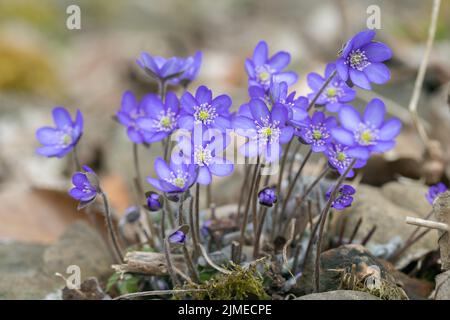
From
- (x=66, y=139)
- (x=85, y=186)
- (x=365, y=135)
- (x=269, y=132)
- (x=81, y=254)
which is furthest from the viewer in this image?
(x=81, y=254)

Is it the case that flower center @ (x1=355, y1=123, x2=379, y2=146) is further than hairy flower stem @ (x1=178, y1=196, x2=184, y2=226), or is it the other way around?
hairy flower stem @ (x1=178, y1=196, x2=184, y2=226)

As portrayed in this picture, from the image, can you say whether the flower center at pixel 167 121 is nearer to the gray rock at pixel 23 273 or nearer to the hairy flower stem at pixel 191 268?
the hairy flower stem at pixel 191 268

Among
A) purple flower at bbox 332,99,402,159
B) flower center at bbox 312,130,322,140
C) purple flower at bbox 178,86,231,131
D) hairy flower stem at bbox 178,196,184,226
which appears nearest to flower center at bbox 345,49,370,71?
purple flower at bbox 332,99,402,159

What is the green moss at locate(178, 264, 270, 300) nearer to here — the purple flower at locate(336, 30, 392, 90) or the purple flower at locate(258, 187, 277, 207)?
the purple flower at locate(258, 187, 277, 207)

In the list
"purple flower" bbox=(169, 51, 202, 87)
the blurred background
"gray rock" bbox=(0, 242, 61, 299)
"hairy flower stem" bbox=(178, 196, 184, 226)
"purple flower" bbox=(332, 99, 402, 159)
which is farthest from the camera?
the blurred background

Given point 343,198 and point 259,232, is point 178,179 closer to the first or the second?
point 259,232

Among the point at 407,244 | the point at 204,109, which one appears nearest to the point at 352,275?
the point at 407,244
